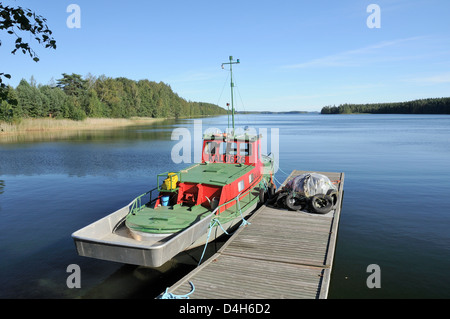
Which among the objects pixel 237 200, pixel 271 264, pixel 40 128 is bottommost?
pixel 271 264

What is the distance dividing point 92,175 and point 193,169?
1418cm

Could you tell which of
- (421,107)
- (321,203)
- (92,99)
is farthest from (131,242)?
(421,107)

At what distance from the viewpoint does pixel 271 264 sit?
9211 millimetres

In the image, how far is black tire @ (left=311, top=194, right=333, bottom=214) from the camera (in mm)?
13805

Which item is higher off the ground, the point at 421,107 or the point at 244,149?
the point at 421,107

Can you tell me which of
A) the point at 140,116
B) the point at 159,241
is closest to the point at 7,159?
the point at 159,241

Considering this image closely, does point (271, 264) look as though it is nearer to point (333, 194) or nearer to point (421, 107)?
point (333, 194)

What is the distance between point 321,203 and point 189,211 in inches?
253

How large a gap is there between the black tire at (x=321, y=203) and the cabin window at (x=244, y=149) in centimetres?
413

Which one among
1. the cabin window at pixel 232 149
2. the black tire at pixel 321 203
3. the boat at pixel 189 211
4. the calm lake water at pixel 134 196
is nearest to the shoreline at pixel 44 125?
the calm lake water at pixel 134 196

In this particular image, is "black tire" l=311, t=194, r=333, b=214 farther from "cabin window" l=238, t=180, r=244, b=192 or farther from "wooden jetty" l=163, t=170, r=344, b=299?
"cabin window" l=238, t=180, r=244, b=192

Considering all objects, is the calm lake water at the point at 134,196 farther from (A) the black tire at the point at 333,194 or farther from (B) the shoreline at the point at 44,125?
(B) the shoreline at the point at 44,125

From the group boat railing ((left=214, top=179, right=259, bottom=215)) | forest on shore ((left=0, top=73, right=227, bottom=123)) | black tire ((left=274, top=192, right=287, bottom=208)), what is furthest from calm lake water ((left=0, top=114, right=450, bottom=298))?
forest on shore ((left=0, top=73, right=227, bottom=123))

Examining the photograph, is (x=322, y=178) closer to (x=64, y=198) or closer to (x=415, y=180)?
(x=415, y=180)
